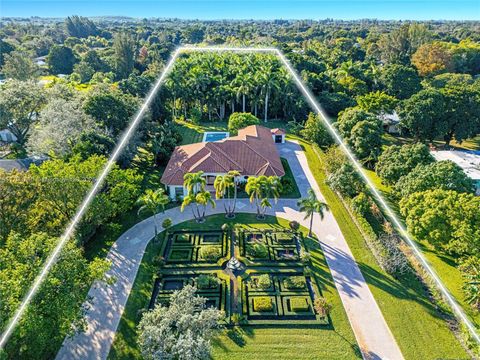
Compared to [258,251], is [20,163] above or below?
above

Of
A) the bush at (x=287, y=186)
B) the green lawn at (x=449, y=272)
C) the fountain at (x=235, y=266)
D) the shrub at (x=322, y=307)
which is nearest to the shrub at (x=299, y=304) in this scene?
the shrub at (x=322, y=307)

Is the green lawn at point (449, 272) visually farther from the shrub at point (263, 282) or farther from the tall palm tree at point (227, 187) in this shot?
the tall palm tree at point (227, 187)

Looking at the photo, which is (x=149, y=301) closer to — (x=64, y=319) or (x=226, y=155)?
(x=64, y=319)

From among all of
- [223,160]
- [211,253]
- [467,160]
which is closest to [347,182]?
[223,160]

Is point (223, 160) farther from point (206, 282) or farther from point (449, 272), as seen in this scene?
point (449, 272)

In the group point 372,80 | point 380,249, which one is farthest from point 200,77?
point 380,249

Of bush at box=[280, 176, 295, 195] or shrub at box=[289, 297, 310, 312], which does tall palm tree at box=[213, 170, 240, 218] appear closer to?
bush at box=[280, 176, 295, 195]

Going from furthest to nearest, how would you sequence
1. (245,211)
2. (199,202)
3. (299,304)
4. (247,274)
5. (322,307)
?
(245,211)
(199,202)
(247,274)
(299,304)
(322,307)
